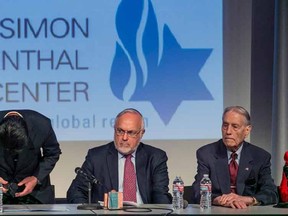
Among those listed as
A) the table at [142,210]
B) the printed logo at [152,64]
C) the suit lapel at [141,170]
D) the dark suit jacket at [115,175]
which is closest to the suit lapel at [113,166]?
the dark suit jacket at [115,175]

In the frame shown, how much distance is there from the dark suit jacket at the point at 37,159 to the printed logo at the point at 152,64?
136 cm

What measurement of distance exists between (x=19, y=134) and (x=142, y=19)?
212cm

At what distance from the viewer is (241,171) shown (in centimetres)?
488

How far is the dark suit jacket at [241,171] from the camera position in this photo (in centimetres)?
482

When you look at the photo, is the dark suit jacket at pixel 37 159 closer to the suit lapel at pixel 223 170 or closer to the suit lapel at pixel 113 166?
the suit lapel at pixel 113 166

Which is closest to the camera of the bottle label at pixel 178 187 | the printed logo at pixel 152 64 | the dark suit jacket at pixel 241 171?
the bottle label at pixel 178 187

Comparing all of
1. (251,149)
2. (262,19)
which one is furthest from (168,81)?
(251,149)

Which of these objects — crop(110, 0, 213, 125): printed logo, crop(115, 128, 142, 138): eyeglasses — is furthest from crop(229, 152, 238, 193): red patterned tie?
crop(110, 0, 213, 125): printed logo

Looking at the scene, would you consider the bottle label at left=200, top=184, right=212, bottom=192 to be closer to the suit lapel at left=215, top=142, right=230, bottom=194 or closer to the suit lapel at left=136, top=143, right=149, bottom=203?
the suit lapel at left=215, top=142, right=230, bottom=194

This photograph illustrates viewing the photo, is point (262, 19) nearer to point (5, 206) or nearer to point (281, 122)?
point (281, 122)

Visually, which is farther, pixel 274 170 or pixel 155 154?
pixel 274 170

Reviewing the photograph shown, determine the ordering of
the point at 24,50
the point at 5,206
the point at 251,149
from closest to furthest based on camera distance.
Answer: the point at 5,206 < the point at 251,149 < the point at 24,50

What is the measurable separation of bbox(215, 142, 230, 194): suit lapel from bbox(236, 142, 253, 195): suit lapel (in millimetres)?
76

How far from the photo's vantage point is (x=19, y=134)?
4.51 meters
